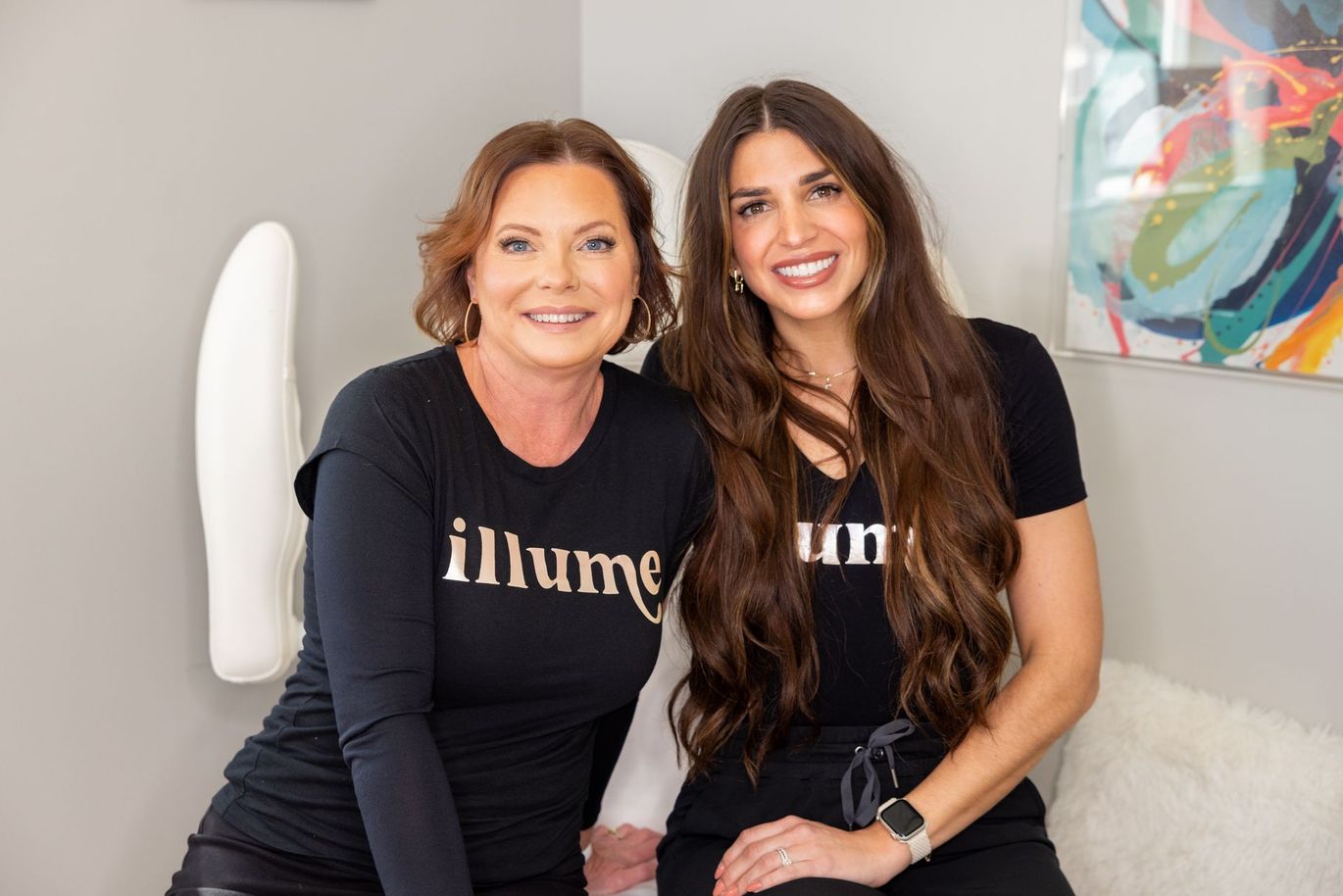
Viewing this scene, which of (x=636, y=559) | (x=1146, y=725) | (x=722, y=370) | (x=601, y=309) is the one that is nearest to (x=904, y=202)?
(x=722, y=370)

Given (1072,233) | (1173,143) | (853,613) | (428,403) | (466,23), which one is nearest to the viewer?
(428,403)

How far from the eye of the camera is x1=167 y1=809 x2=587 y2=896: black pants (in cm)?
140

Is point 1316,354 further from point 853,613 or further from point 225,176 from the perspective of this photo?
point 225,176

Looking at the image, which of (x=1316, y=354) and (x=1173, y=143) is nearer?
(x=1316, y=354)

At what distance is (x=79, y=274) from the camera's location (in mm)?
1889

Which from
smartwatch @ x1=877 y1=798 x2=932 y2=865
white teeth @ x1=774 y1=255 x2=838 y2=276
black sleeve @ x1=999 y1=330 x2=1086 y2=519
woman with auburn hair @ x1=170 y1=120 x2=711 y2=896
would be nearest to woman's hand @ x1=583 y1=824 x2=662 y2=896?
woman with auburn hair @ x1=170 y1=120 x2=711 y2=896

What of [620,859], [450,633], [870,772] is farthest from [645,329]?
[620,859]

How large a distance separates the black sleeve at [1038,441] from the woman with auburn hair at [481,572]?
410mm

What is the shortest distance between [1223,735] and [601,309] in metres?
1.08

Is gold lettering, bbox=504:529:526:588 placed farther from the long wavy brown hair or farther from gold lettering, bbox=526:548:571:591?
the long wavy brown hair

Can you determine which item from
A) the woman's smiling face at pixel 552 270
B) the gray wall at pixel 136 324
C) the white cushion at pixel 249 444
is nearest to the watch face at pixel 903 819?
the woman's smiling face at pixel 552 270

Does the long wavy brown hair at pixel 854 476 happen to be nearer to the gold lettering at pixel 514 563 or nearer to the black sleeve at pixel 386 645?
the gold lettering at pixel 514 563

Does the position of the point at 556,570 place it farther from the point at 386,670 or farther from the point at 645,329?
the point at 645,329

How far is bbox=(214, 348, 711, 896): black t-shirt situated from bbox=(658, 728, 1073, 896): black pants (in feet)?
0.54
